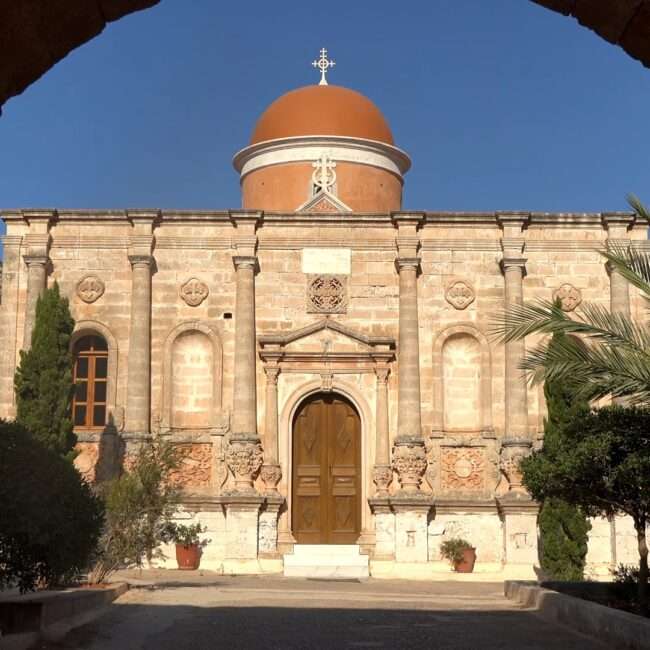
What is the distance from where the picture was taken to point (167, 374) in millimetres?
22891

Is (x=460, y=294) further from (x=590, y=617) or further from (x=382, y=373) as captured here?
(x=590, y=617)

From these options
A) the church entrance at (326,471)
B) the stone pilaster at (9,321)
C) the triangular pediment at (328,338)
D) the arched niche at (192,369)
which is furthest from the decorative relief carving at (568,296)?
the stone pilaster at (9,321)

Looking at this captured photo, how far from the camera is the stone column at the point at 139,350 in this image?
877 inches

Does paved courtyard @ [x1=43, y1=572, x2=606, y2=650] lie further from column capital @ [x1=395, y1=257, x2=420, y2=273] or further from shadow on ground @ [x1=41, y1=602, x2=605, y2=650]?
column capital @ [x1=395, y1=257, x2=420, y2=273]

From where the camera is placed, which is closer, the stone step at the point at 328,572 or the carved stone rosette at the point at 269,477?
the stone step at the point at 328,572

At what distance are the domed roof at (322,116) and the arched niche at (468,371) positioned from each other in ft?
29.7

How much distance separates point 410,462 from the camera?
22062mm

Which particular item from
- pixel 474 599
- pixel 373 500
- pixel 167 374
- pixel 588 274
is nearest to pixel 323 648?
pixel 474 599

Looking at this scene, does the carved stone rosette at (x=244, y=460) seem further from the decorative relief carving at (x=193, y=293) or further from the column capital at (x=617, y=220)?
the column capital at (x=617, y=220)

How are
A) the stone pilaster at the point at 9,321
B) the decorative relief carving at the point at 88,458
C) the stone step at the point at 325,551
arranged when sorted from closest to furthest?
the stone step at the point at 325,551, the decorative relief carving at the point at 88,458, the stone pilaster at the point at 9,321

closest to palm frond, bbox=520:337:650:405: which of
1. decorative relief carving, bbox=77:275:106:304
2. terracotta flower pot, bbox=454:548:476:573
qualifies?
terracotta flower pot, bbox=454:548:476:573

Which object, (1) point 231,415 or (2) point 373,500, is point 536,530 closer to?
(2) point 373,500

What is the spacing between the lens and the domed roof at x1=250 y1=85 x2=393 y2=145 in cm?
3045

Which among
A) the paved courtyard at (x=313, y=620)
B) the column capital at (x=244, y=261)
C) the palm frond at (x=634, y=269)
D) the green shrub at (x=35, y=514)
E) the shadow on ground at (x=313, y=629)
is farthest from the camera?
the column capital at (x=244, y=261)
